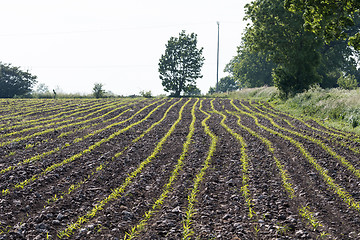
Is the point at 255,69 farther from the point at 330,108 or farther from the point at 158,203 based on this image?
the point at 158,203

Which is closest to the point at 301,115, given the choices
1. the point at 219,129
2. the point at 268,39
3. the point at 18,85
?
the point at 219,129

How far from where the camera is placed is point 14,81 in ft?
227

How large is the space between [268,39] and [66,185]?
33134 mm

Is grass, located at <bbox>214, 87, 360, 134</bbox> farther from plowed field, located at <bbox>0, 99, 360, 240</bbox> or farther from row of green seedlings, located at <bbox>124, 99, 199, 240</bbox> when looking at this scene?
row of green seedlings, located at <bbox>124, 99, 199, 240</bbox>

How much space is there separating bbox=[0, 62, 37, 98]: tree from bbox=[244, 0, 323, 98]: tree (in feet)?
165

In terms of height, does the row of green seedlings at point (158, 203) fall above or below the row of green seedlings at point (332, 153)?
below

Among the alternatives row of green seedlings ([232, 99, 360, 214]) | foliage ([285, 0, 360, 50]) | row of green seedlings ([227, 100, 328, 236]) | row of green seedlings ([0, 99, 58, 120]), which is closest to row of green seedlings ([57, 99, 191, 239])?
row of green seedlings ([227, 100, 328, 236])

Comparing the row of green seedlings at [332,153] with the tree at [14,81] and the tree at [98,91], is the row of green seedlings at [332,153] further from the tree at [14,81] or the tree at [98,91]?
the tree at [14,81]

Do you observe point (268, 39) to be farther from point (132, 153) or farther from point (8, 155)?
point (8, 155)

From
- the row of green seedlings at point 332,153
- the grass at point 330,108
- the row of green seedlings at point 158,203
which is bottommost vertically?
the row of green seedlings at point 158,203

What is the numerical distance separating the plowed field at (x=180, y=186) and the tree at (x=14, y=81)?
5489cm

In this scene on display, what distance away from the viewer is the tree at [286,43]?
36250 mm

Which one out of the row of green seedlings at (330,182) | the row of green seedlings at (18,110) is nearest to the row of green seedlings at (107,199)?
the row of green seedlings at (330,182)

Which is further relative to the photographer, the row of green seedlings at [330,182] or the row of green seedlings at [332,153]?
the row of green seedlings at [332,153]
